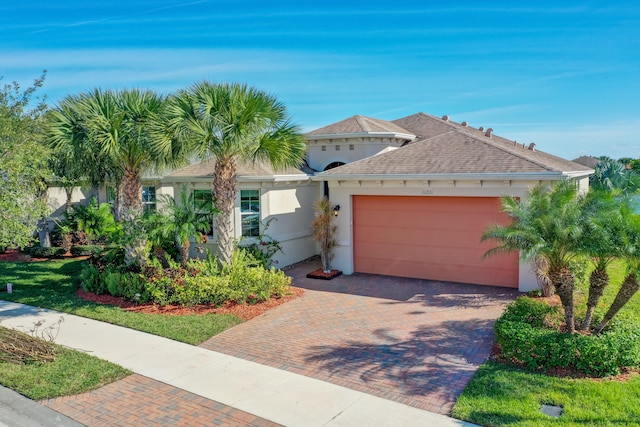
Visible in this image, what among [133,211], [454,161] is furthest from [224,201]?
[454,161]

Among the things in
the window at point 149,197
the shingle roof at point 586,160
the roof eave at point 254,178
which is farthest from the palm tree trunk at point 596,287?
the shingle roof at point 586,160

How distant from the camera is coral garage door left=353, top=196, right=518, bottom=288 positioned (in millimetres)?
12852

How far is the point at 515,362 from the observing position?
25.0ft

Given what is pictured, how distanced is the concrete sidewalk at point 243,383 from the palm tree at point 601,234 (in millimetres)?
3692

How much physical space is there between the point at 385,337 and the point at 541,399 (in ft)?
11.0

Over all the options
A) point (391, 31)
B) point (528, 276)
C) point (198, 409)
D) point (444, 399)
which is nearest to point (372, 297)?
point (528, 276)

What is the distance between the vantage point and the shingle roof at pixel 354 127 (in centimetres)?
1821

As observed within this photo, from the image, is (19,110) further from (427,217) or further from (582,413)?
(582,413)

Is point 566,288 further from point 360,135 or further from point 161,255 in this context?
point 360,135

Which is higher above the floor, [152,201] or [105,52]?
[105,52]

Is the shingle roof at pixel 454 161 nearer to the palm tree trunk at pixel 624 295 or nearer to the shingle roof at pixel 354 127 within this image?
the shingle roof at pixel 354 127

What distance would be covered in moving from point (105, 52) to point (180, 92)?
6627 millimetres

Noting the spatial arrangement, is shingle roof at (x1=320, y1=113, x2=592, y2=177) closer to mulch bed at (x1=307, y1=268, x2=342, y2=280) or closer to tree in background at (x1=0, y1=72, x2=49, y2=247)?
mulch bed at (x1=307, y1=268, x2=342, y2=280)

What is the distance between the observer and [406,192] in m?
13.8
